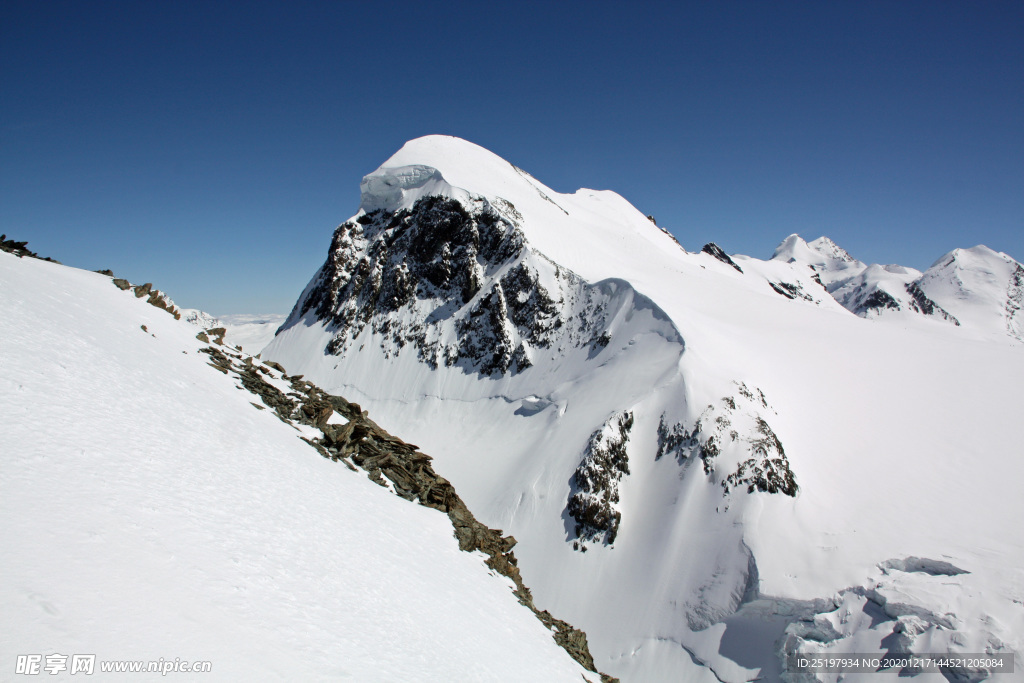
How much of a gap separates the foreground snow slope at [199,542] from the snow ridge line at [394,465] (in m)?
0.65

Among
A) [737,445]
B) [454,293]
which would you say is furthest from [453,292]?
[737,445]

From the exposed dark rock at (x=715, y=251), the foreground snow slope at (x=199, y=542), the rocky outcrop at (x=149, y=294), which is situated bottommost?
the foreground snow slope at (x=199, y=542)

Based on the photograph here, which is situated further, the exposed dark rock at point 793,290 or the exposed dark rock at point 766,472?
the exposed dark rock at point 793,290

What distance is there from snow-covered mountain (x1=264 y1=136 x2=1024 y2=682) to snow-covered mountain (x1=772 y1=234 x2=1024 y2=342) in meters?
80.2

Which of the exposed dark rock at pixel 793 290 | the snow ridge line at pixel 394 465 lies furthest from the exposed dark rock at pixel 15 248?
the exposed dark rock at pixel 793 290

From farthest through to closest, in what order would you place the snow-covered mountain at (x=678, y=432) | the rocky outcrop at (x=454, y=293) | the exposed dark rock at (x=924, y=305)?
the exposed dark rock at (x=924, y=305) < the rocky outcrop at (x=454, y=293) < the snow-covered mountain at (x=678, y=432)

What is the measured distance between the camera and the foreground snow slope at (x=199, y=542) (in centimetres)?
423

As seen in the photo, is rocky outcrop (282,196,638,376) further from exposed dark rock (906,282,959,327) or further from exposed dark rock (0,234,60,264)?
exposed dark rock (906,282,959,327)

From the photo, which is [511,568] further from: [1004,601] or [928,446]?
[928,446]

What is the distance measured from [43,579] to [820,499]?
21258 mm

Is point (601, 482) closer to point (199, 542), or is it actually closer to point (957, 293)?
point (199, 542)

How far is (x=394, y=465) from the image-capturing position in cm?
1307

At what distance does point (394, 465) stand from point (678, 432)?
44.8ft

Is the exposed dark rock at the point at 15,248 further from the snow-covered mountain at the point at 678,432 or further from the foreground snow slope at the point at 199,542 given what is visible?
the snow-covered mountain at the point at 678,432
